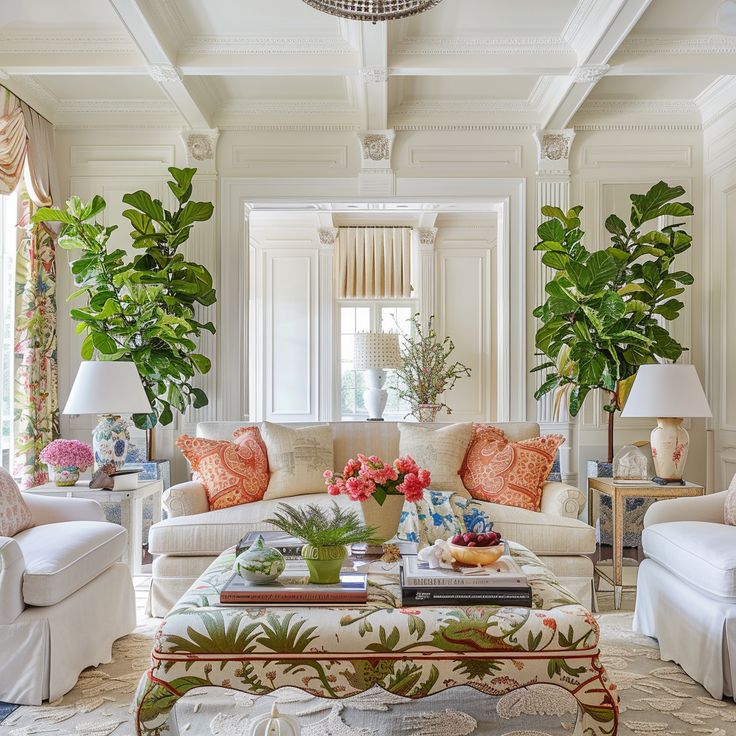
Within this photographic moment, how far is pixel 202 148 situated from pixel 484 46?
2.18 m

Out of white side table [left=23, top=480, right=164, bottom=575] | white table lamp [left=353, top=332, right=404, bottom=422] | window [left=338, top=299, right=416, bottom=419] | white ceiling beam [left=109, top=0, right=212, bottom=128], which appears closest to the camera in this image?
white side table [left=23, top=480, right=164, bottom=575]

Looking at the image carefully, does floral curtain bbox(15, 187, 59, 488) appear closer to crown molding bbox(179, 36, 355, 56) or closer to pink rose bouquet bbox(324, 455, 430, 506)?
crown molding bbox(179, 36, 355, 56)

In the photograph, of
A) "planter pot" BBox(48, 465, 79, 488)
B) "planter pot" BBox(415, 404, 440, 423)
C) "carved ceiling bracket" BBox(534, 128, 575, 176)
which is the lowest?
"planter pot" BBox(48, 465, 79, 488)

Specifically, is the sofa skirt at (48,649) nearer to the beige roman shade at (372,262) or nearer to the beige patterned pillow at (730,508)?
the beige patterned pillow at (730,508)

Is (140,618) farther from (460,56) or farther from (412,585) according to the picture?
(460,56)

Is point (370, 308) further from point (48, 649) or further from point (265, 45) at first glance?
point (48, 649)

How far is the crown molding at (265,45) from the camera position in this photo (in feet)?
14.1

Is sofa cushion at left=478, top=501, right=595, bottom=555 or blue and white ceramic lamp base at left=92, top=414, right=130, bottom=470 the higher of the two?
blue and white ceramic lamp base at left=92, top=414, right=130, bottom=470

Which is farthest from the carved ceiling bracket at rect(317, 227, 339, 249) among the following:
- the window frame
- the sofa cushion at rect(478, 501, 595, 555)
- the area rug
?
the area rug

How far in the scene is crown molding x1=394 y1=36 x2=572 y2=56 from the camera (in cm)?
434

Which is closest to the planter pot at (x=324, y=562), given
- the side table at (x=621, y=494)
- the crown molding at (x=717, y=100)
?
the side table at (x=621, y=494)

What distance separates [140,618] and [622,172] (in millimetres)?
4418

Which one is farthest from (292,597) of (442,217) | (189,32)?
(442,217)

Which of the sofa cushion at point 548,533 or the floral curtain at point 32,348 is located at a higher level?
the floral curtain at point 32,348
